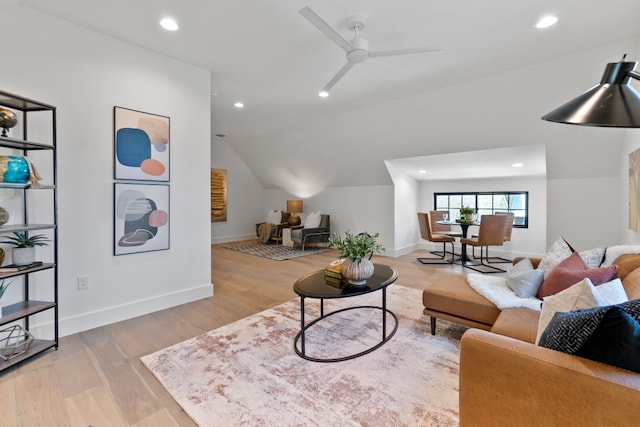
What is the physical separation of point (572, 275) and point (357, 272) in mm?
1478

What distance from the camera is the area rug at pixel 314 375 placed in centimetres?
165

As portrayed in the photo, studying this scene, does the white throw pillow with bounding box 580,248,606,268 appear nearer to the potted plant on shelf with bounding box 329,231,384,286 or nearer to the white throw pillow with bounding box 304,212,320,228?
the potted plant on shelf with bounding box 329,231,384,286

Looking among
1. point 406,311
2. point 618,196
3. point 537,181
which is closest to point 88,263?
point 406,311

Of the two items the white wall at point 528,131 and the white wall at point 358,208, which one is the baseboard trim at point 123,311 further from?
the white wall at point 358,208

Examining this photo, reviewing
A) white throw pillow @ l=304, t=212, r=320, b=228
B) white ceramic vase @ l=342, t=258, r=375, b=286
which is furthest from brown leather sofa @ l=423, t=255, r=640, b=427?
white throw pillow @ l=304, t=212, r=320, b=228

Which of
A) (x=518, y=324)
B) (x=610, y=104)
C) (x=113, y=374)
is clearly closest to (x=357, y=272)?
(x=518, y=324)

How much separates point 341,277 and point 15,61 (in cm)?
318

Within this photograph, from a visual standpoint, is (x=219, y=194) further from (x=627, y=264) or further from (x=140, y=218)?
(x=627, y=264)

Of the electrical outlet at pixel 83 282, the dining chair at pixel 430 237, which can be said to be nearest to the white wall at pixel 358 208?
the dining chair at pixel 430 237

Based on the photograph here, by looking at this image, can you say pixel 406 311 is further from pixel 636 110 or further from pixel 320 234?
pixel 320 234

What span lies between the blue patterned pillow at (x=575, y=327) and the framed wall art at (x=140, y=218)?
3.31m

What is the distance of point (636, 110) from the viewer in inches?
40.4

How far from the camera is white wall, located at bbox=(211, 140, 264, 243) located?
25.5 feet

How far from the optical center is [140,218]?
3.01m
